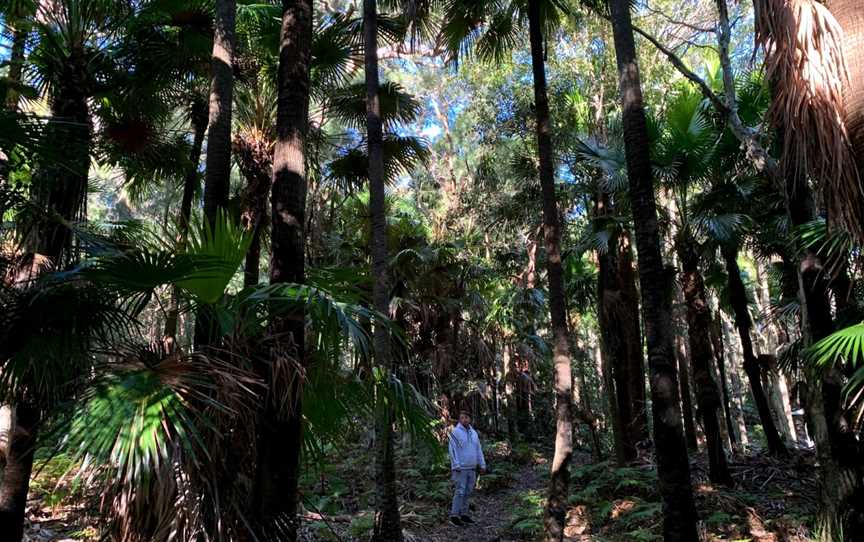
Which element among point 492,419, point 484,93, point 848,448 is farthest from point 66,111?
point 492,419

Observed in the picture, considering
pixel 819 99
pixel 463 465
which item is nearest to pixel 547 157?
pixel 463 465

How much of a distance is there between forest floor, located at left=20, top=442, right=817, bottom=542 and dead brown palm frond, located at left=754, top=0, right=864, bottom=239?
5032 mm

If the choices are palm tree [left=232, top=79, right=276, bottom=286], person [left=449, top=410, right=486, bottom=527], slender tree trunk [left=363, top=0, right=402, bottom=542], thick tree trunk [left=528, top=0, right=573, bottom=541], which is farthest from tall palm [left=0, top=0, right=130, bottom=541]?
person [left=449, top=410, right=486, bottom=527]

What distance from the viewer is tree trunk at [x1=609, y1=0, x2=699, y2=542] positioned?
16.8 ft

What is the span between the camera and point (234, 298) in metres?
3.97

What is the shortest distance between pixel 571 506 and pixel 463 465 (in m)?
2.24

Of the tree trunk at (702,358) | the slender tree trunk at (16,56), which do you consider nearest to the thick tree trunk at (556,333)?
the tree trunk at (702,358)

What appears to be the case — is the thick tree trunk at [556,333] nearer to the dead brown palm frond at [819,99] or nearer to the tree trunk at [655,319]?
the tree trunk at [655,319]

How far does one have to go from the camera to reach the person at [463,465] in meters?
9.74

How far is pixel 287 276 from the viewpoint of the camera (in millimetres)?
4438

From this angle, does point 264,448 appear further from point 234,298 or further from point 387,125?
point 387,125

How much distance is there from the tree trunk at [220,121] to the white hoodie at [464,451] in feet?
20.1

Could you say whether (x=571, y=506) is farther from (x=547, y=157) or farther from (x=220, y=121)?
(x=220, y=121)

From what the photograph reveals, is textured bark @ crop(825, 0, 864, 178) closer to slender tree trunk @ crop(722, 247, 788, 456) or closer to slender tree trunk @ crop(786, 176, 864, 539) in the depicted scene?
slender tree trunk @ crop(786, 176, 864, 539)
